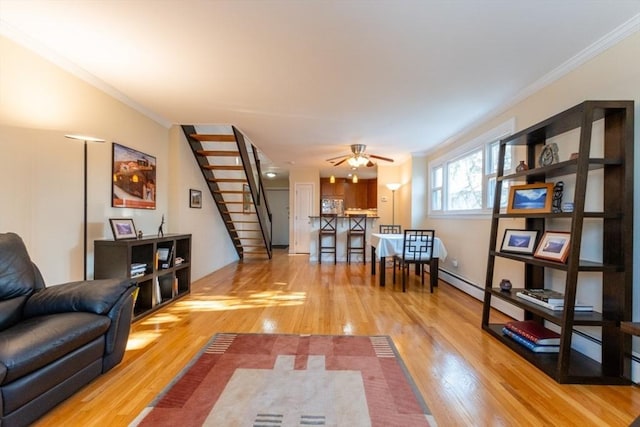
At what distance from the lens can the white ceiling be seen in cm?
182

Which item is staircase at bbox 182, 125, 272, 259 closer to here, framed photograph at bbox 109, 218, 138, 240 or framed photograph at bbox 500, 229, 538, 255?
framed photograph at bbox 109, 218, 138, 240

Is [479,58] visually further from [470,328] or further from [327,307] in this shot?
[327,307]

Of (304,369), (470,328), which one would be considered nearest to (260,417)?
(304,369)

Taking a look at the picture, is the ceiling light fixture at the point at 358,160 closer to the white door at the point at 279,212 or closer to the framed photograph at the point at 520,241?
the framed photograph at the point at 520,241

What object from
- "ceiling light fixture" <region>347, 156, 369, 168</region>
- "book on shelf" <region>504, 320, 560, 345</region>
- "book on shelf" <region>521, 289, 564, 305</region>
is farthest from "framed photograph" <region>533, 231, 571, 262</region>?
"ceiling light fixture" <region>347, 156, 369, 168</region>

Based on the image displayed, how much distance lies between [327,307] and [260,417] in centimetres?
193

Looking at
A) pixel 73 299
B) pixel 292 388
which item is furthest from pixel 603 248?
pixel 73 299

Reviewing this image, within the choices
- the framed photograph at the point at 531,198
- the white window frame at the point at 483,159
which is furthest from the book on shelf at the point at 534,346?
the white window frame at the point at 483,159

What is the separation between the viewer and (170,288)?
3.59 m

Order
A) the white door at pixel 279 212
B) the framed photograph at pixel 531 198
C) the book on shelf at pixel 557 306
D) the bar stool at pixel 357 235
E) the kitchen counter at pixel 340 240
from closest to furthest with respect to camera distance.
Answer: the book on shelf at pixel 557 306
the framed photograph at pixel 531 198
the bar stool at pixel 357 235
the kitchen counter at pixel 340 240
the white door at pixel 279 212

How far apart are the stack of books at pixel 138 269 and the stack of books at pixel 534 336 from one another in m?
→ 3.57

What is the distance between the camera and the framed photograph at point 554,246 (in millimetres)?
2166

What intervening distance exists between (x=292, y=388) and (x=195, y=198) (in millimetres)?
3747

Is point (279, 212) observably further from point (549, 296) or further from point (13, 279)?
point (549, 296)
